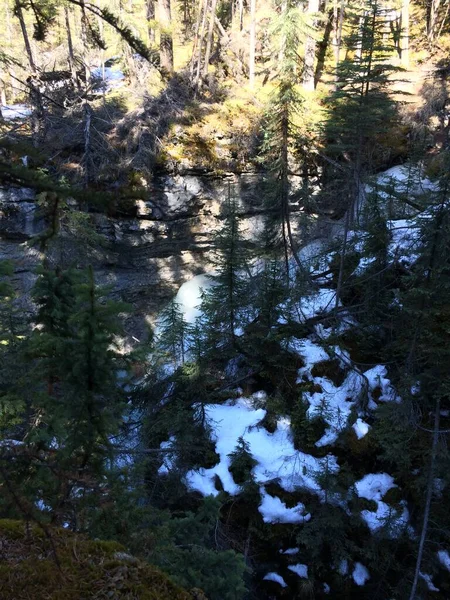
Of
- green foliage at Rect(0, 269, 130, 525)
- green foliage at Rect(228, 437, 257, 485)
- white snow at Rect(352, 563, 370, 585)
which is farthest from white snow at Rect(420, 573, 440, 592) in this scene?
green foliage at Rect(0, 269, 130, 525)

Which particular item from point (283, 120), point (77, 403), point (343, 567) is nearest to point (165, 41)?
point (283, 120)

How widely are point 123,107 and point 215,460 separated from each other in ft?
49.9

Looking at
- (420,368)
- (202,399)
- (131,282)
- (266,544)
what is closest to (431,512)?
(420,368)

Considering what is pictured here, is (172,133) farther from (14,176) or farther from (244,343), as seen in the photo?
(14,176)

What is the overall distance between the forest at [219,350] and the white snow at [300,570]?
10 centimetres

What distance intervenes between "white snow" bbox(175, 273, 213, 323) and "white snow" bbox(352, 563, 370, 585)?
10260 millimetres

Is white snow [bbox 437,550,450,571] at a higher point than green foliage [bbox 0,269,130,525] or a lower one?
lower

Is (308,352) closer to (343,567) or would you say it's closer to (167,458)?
(167,458)

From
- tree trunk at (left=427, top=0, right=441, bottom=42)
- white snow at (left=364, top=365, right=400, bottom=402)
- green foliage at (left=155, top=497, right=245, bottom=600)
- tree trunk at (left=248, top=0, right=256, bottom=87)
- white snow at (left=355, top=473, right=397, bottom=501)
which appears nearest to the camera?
green foliage at (left=155, top=497, right=245, bottom=600)

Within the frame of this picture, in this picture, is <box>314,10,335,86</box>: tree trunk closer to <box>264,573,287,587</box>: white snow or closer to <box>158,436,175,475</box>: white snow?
<box>158,436,175,475</box>: white snow

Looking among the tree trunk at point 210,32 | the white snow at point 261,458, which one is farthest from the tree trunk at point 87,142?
the white snow at point 261,458

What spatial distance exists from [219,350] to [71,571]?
935 cm

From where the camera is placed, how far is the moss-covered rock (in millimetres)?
2137

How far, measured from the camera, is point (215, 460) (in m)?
9.76
